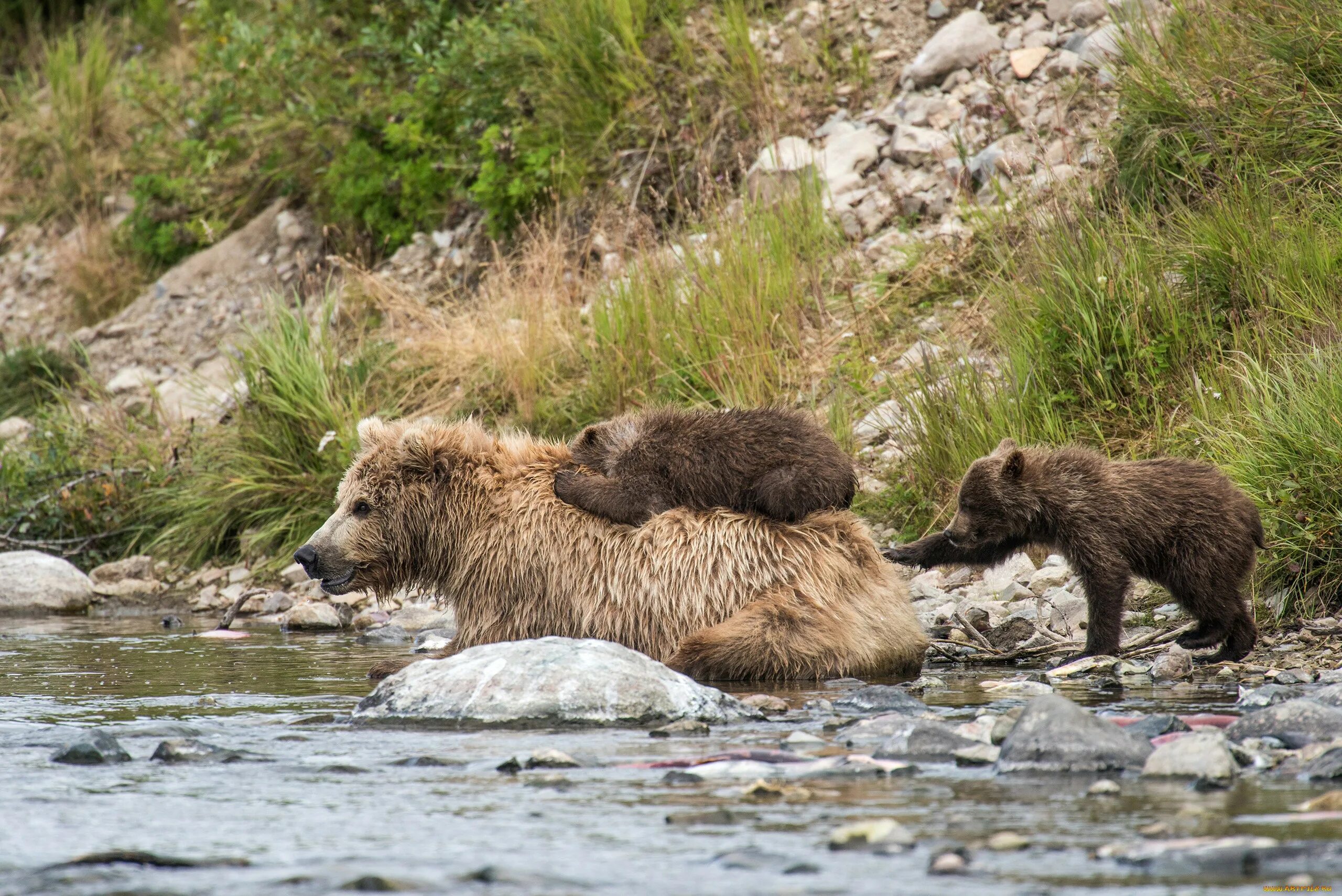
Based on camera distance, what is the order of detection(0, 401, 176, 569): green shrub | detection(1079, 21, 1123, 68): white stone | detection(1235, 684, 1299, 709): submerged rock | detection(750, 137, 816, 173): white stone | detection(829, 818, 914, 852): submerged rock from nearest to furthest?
1. detection(829, 818, 914, 852): submerged rock
2. detection(1235, 684, 1299, 709): submerged rock
3. detection(1079, 21, 1123, 68): white stone
4. detection(0, 401, 176, 569): green shrub
5. detection(750, 137, 816, 173): white stone

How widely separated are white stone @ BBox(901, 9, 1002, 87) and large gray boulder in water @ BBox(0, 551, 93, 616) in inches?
316

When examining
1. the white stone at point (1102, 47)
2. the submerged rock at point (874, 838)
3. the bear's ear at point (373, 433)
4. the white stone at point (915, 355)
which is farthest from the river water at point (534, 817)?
the white stone at point (1102, 47)

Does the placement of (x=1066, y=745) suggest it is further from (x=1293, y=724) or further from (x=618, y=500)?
(x=618, y=500)

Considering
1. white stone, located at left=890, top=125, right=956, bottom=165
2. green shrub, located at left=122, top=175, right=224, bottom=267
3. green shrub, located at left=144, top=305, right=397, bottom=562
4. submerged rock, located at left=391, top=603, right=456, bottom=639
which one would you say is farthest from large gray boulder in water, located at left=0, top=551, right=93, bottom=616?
white stone, located at left=890, top=125, right=956, bottom=165

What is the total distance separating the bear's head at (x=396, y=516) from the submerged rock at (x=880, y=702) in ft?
6.94

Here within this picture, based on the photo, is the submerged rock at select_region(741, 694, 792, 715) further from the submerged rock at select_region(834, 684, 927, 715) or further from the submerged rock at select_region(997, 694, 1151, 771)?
the submerged rock at select_region(997, 694, 1151, 771)

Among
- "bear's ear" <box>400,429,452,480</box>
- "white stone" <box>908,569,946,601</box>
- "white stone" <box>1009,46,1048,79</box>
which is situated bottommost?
"white stone" <box>908,569,946,601</box>

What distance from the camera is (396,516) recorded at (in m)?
6.59

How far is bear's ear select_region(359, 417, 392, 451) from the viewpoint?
675 cm

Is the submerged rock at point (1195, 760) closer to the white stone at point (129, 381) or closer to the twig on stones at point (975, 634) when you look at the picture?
the twig on stones at point (975, 634)

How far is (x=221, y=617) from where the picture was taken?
9.87 metres

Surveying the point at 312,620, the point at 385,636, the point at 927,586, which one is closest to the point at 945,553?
the point at 927,586

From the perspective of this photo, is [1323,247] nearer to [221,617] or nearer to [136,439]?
[221,617]

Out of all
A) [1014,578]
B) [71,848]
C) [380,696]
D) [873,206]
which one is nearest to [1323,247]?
[1014,578]
